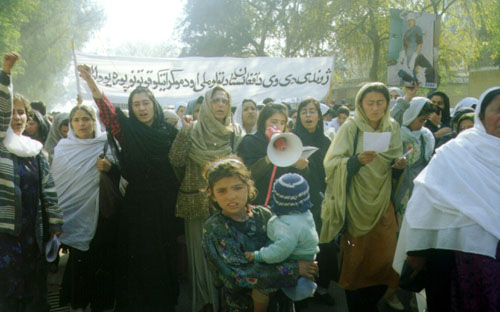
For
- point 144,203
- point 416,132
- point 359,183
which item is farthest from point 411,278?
point 144,203

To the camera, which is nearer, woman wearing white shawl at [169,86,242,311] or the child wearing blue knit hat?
the child wearing blue knit hat

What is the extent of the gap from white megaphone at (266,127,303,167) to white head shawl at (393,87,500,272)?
759 millimetres

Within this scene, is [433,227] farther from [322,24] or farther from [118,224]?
[322,24]

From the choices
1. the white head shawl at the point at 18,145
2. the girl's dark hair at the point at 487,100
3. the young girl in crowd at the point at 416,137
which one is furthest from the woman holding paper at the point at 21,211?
the young girl in crowd at the point at 416,137

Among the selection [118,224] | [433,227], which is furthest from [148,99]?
[433,227]

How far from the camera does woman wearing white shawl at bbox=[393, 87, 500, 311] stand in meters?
1.84

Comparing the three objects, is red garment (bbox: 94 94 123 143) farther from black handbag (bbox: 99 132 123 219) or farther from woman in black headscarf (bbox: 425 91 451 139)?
woman in black headscarf (bbox: 425 91 451 139)

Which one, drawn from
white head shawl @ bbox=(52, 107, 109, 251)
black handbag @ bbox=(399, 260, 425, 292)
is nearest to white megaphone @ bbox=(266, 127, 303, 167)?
black handbag @ bbox=(399, 260, 425, 292)

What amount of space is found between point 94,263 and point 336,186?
2.11 meters

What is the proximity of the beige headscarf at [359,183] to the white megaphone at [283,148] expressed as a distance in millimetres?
513

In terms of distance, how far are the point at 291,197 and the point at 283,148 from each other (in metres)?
0.74

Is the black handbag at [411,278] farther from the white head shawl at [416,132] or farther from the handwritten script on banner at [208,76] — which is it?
the handwritten script on banner at [208,76]

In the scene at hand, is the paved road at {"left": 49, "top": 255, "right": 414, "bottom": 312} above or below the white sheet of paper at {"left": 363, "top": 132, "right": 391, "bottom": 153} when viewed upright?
below

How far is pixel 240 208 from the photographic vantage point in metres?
2.04
